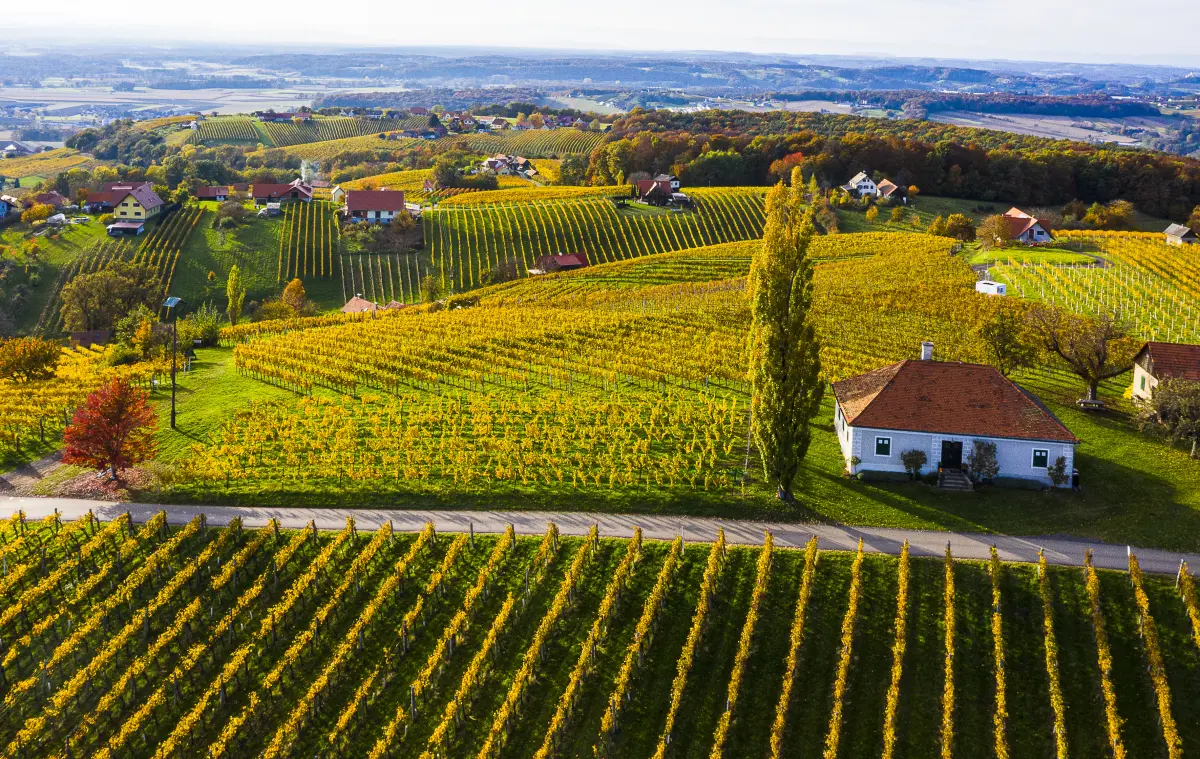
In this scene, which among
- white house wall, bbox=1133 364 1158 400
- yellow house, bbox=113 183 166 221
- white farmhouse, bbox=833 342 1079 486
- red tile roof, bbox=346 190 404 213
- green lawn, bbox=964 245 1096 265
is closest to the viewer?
white farmhouse, bbox=833 342 1079 486

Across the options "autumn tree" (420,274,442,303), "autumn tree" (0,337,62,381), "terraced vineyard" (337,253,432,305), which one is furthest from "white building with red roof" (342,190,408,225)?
"autumn tree" (0,337,62,381)

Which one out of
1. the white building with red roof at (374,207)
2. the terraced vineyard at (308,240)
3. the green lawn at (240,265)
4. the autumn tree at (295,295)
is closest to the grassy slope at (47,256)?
the green lawn at (240,265)

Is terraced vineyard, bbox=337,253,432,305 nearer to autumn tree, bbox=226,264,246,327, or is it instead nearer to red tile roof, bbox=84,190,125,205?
autumn tree, bbox=226,264,246,327

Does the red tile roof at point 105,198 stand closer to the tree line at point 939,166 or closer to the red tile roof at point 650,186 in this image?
the red tile roof at point 650,186

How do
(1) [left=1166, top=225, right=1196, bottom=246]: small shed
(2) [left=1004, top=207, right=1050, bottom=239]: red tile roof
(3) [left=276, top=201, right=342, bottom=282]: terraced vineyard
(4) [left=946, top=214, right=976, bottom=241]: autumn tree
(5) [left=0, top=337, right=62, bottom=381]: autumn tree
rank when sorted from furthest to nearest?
(4) [left=946, top=214, right=976, bottom=241]: autumn tree, (2) [left=1004, top=207, right=1050, bottom=239]: red tile roof, (3) [left=276, top=201, right=342, bottom=282]: terraced vineyard, (1) [left=1166, top=225, right=1196, bottom=246]: small shed, (5) [left=0, top=337, right=62, bottom=381]: autumn tree

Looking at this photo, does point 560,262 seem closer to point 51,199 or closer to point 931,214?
point 931,214

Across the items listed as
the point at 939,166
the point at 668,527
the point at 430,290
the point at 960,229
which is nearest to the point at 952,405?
the point at 668,527
